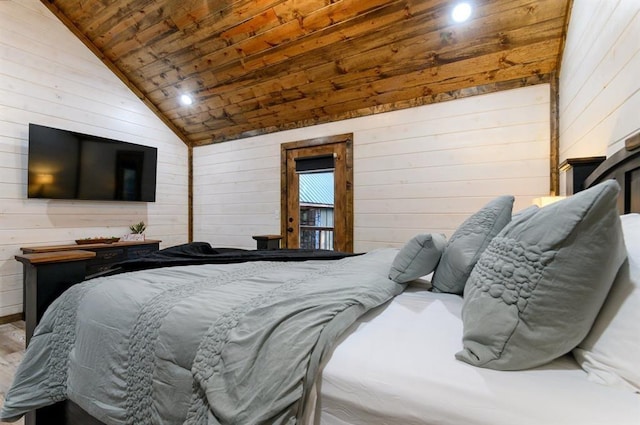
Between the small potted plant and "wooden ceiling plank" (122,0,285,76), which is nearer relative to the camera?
"wooden ceiling plank" (122,0,285,76)

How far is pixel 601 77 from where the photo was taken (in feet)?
5.77

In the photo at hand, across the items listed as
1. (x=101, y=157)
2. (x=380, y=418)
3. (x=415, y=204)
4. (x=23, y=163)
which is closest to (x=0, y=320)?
(x=23, y=163)

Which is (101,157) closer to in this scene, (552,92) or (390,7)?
(390,7)

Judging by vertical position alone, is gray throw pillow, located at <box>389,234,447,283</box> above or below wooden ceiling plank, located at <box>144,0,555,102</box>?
below

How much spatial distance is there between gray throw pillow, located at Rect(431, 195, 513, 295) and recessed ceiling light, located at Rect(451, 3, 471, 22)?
213 centimetres

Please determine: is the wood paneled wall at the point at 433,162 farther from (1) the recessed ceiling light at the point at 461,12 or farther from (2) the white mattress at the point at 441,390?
(2) the white mattress at the point at 441,390

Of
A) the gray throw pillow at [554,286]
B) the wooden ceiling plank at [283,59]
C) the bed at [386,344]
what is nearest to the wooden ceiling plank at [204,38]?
the wooden ceiling plank at [283,59]

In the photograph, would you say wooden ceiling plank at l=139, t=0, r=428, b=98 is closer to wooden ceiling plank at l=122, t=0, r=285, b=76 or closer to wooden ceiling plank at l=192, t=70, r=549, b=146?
wooden ceiling plank at l=122, t=0, r=285, b=76

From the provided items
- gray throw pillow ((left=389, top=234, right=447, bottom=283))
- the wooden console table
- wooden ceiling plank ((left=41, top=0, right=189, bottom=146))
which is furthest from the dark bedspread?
wooden ceiling plank ((left=41, top=0, right=189, bottom=146))

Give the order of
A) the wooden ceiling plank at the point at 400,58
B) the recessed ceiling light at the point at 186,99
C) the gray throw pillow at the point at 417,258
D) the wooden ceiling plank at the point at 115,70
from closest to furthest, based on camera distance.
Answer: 1. the gray throw pillow at the point at 417,258
2. the wooden ceiling plank at the point at 400,58
3. the wooden ceiling plank at the point at 115,70
4. the recessed ceiling light at the point at 186,99

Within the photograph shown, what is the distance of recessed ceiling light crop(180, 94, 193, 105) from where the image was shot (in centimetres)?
420

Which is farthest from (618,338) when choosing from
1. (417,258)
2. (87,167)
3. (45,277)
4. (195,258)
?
(87,167)

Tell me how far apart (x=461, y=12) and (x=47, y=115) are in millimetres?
4454

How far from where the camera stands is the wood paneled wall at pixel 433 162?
116 inches
